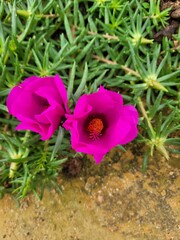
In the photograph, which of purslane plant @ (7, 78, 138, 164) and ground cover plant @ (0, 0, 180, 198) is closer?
purslane plant @ (7, 78, 138, 164)

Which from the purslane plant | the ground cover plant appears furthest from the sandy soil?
the purslane plant

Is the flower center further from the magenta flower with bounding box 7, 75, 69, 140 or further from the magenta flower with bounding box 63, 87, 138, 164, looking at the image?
the magenta flower with bounding box 7, 75, 69, 140

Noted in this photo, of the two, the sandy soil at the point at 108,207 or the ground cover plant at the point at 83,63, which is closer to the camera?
the ground cover plant at the point at 83,63

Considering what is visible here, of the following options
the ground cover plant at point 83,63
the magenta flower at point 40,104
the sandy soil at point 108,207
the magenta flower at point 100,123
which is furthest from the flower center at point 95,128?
the sandy soil at point 108,207

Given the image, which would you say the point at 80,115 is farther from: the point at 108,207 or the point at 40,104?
the point at 108,207

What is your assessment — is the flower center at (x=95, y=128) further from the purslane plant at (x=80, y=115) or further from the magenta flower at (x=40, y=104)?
the magenta flower at (x=40, y=104)

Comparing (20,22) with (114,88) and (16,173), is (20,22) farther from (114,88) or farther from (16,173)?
(16,173)

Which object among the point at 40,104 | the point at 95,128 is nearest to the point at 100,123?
the point at 95,128
